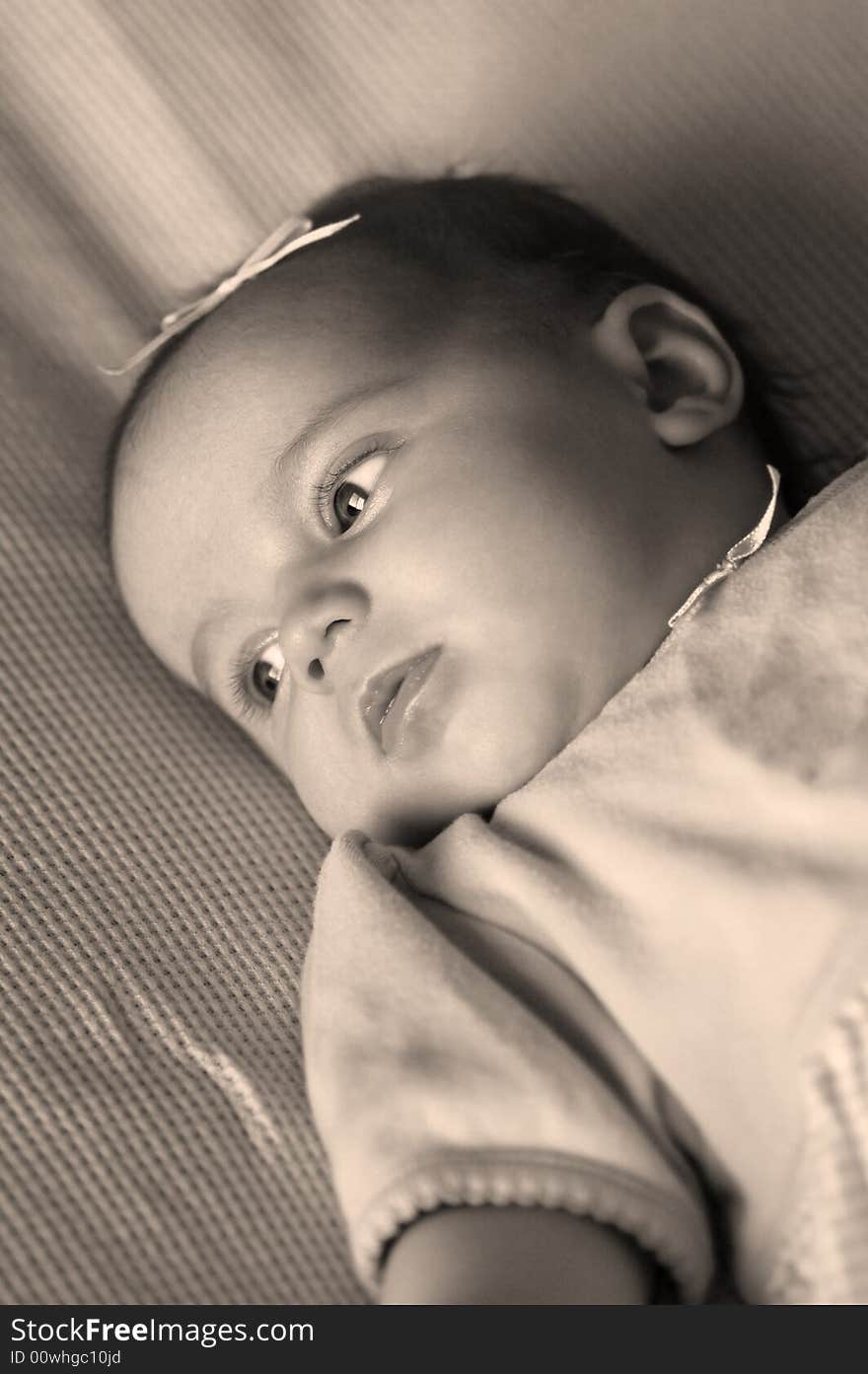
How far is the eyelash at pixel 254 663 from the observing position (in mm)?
1204

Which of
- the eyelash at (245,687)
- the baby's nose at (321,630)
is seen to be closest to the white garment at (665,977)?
the baby's nose at (321,630)

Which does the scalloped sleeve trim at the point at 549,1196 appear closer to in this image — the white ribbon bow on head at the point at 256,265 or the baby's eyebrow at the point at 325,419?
the baby's eyebrow at the point at 325,419

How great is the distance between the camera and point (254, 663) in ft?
4.33

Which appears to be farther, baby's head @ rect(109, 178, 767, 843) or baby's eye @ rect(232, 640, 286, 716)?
baby's eye @ rect(232, 640, 286, 716)

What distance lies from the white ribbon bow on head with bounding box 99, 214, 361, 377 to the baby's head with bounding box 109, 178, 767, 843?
0.06 feet

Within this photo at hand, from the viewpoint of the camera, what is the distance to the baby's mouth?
1.13 meters

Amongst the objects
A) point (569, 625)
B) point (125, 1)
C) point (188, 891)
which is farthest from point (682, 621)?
point (125, 1)

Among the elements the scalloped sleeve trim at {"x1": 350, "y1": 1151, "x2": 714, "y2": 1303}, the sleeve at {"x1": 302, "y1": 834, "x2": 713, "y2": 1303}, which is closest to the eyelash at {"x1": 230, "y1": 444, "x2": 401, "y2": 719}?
the sleeve at {"x1": 302, "y1": 834, "x2": 713, "y2": 1303}

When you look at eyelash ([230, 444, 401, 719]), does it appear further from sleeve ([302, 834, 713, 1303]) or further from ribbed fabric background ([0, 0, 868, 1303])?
sleeve ([302, 834, 713, 1303])

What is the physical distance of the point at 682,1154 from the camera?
1.00 m

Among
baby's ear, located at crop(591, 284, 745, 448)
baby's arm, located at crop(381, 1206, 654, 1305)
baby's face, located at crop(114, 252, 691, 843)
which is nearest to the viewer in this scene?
baby's arm, located at crop(381, 1206, 654, 1305)

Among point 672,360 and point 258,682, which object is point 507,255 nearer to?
point 672,360

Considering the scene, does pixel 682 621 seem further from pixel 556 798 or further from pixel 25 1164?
pixel 25 1164
